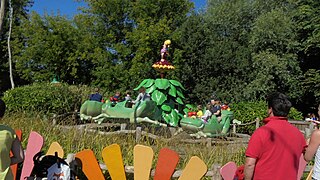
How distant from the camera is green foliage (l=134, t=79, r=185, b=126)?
12.5 meters

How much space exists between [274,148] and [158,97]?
9.55m

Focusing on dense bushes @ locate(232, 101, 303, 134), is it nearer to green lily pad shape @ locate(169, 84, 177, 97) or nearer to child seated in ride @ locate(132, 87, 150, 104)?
green lily pad shape @ locate(169, 84, 177, 97)

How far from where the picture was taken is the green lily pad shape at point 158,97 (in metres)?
12.5

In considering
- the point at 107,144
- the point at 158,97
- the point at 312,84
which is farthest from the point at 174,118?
the point at 312,84

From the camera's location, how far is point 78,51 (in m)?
23.8

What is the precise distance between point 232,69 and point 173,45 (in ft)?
11.2

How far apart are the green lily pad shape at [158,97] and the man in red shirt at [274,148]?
941cm

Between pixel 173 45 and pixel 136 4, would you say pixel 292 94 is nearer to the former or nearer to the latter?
pixel 173 45

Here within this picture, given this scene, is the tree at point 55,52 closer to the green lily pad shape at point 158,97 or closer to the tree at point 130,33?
the tree at point 130,33

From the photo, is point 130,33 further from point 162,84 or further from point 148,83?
point 162,84

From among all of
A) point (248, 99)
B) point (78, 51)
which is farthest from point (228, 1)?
point (78, 51)

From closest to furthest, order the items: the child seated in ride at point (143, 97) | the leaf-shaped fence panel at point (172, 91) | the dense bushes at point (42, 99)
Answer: the child seated in ride at point (143, 97)
the leaf-shaped fence panel at point (172, 91)
the dense bushes at point (42, 99)

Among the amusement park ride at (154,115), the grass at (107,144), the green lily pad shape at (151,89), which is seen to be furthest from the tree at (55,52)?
the grass at (107,144)

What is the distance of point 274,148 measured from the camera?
2.97 meters
